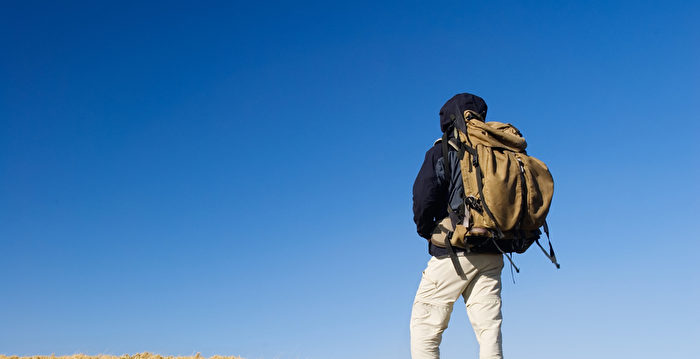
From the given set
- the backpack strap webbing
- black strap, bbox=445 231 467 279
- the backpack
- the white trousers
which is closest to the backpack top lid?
the backpack

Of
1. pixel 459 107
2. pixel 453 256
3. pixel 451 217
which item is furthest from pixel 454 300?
pixel 459 107

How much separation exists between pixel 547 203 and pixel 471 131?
1.05m

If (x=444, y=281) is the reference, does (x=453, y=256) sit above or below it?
above

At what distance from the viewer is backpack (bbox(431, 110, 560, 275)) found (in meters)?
5.29

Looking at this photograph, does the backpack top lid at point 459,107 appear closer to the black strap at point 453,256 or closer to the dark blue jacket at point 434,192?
the dark blue jacket at point 434,192

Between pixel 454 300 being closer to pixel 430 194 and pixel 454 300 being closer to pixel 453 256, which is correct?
pixel 453 256

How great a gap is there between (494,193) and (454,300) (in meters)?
1.10

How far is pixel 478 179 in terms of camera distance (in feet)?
17.5

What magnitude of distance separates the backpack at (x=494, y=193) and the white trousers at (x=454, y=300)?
0.13m

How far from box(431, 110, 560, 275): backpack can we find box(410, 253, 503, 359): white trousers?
13cm

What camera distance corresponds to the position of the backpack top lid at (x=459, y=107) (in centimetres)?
589

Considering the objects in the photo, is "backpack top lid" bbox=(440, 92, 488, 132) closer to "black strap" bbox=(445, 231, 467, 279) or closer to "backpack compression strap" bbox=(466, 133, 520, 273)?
"backpack compression strap" bbox=(466, 133, 520, 273)

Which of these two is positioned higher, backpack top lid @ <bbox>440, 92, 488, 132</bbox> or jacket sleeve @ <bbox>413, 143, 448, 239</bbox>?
backpack top lid @ <bbox>440, 92, 488, 132</bbox>

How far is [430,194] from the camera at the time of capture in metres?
5.40
